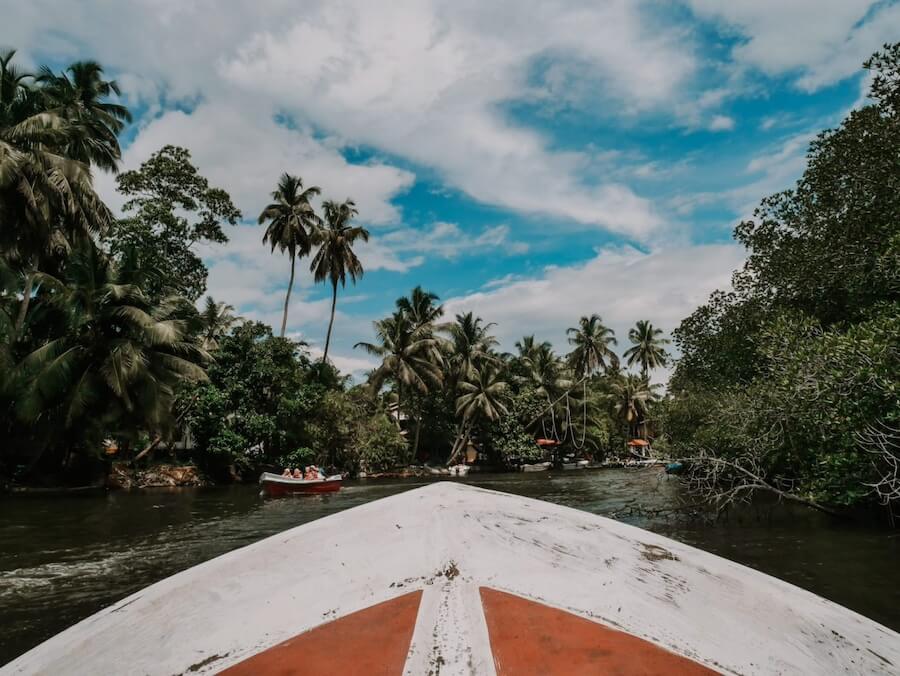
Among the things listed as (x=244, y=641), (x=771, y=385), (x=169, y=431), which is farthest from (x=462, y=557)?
(x=169, y=431)

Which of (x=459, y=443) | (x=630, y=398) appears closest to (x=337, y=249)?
(x=459, y=443)

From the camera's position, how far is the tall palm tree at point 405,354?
101ft

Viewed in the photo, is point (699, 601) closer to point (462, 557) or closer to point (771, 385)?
point (462, 557)

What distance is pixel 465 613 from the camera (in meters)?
1.72

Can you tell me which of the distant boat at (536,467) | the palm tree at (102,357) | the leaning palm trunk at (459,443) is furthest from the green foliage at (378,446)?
the palm tree at (102,357)

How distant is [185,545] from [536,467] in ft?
89.7

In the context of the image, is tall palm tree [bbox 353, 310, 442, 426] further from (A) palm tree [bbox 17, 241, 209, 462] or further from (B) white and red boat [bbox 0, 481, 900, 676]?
(B) white and red boat [bbox 0, 481, 900, 676]

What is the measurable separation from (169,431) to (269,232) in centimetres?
1334

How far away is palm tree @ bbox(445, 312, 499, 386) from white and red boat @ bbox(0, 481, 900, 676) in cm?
3210

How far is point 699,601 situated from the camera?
2074 mm

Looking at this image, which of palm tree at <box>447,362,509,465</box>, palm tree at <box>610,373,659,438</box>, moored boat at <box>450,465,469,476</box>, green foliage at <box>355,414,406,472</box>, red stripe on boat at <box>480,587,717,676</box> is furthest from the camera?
palm tree at <box>610,373,659,438</box>

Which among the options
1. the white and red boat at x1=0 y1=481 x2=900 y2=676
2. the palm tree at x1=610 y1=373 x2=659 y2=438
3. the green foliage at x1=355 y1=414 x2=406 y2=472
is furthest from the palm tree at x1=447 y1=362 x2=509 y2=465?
the white and red boat at x1=0 y1=481 x2=900 y2=676

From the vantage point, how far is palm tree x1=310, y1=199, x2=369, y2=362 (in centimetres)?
3083

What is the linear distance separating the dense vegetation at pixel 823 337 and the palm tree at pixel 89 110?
21.0 m
